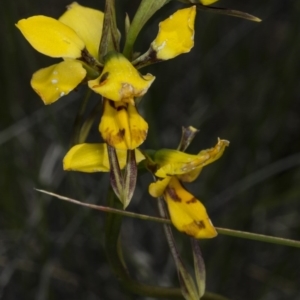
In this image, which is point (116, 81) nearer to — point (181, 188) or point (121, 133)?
point (121, 133)

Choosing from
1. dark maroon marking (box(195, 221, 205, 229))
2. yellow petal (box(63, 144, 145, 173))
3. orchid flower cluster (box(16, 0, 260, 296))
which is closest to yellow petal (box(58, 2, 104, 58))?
orchid flower cluster (box(16, 0, 260, 296))

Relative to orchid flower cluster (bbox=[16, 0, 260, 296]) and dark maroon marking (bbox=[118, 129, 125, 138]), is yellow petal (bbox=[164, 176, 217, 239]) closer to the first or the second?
orchid flower cluster (bbox=[16, 0, 260, 296])

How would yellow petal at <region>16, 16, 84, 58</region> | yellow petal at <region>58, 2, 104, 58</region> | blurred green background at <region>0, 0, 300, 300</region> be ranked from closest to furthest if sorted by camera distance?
yellow petal at <region>16, 16, 84, 58</region>, yellow petal at <region>58, 2, 104, 58</region>, blurred green background at <region>0, 0, 300, 300</region>

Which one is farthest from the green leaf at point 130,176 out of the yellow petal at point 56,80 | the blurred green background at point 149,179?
the blurred green background at point 149,179

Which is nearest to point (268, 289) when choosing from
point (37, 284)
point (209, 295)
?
point (37, 284)

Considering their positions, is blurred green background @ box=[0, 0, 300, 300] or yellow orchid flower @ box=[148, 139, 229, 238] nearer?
yellow orchid flower @ box=[148, 139, 229, 238]

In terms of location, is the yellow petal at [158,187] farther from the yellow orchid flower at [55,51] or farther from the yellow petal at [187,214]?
the yellow orchid flower at [55,51]

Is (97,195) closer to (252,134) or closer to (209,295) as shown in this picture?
(252,134)

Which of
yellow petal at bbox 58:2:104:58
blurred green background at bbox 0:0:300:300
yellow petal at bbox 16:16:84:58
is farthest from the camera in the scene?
blurred green background at bbox 0:0:300:300
